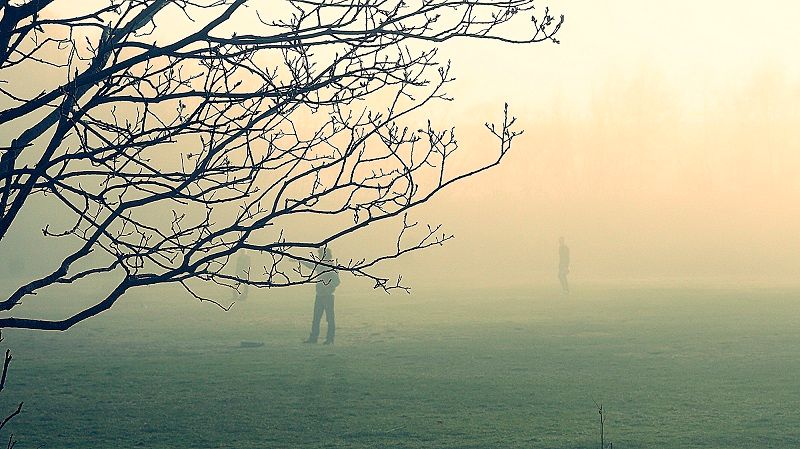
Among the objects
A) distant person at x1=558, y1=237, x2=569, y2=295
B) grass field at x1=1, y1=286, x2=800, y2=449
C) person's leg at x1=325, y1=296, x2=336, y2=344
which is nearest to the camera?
grass field at x1=1, y1=286, x2=800, y2=449

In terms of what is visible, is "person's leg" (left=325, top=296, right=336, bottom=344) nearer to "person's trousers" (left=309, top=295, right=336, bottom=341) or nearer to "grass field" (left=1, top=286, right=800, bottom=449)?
"person's trousers" (left=309, top=295, right=336, bottom=341)

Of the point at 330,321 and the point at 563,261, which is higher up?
the point at 563,261

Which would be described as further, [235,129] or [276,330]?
[276,330]

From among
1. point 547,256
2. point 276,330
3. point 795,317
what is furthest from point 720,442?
point 547,256

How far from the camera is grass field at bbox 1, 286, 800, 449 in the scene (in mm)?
10797

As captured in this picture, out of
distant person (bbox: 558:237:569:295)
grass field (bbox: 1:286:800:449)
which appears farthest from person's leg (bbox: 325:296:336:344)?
distant person (bbox: 558:237:569:295)

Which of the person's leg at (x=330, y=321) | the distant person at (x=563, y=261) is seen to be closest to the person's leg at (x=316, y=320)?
the person's leg at (x=330, y=321)

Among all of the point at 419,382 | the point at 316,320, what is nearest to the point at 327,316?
the point at 316,320

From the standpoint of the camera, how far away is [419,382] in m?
15.0

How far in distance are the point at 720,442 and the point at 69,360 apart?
12122 millimetres

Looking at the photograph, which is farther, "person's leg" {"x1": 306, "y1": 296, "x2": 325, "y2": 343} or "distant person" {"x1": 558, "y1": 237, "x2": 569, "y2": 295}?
"distant person" {"x1": 558, "y1": 237, "x2": 569, "y2": 295}

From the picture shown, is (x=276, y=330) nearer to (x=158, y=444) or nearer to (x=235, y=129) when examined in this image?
(x=158, y=444)

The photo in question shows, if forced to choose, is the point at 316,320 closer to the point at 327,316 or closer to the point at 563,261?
the point at 327,316

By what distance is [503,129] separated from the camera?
444cm
